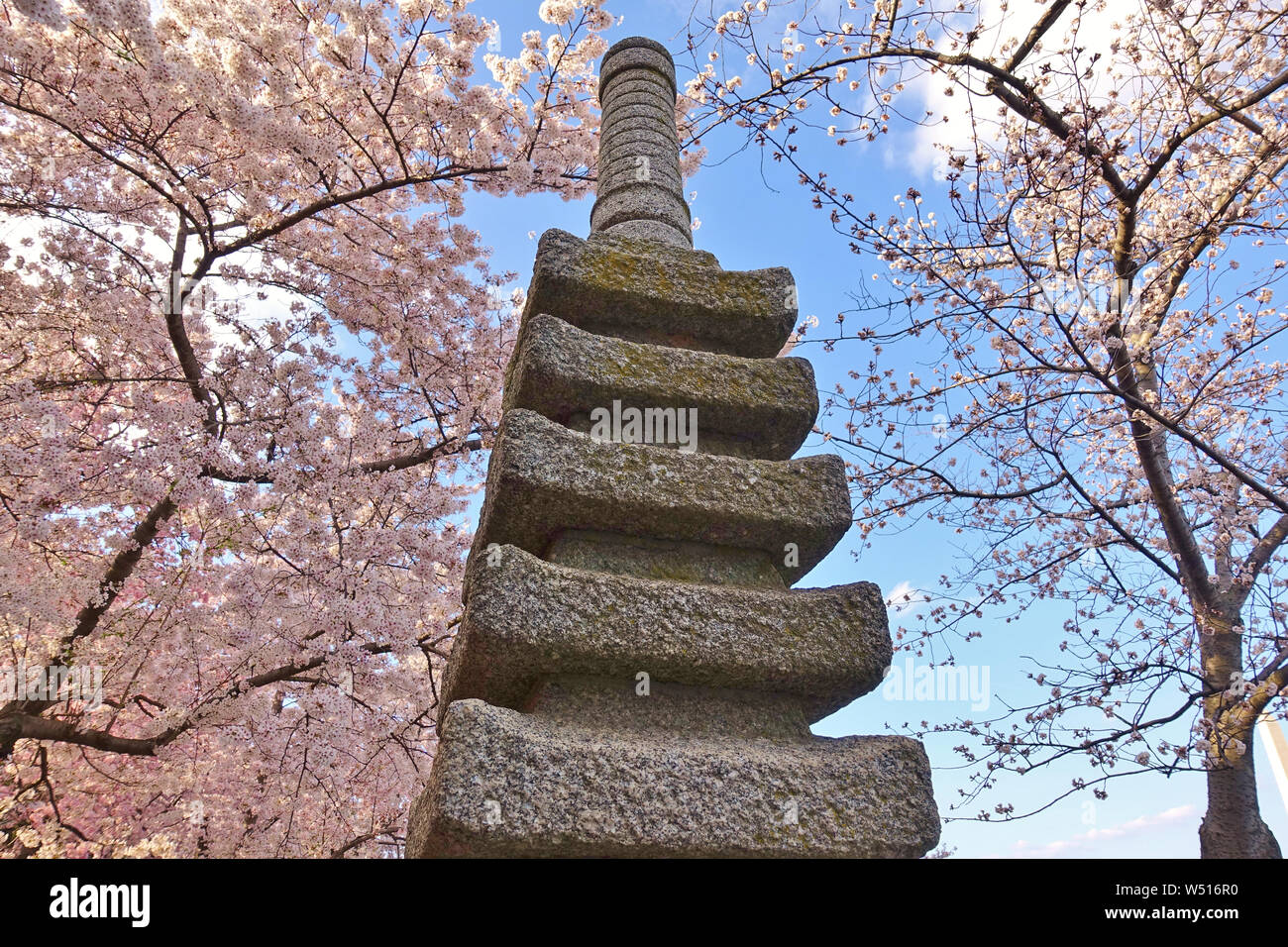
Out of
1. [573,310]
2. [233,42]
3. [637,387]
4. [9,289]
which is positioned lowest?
[637,387]

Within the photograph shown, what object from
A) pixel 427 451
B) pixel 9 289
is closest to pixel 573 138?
pixel 427 451

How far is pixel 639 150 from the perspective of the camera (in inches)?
206

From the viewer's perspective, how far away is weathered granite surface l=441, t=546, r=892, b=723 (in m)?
2.67

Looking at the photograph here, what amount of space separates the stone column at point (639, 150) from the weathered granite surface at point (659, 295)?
0.56 meters

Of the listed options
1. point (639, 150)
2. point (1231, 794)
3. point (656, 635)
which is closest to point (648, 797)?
point (656, 635)

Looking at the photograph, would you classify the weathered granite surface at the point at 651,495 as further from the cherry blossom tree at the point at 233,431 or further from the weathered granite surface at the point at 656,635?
the cherry blossom tree at the point at 233,431

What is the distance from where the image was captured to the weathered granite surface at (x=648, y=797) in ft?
7.27

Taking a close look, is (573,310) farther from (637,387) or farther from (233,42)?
(233,42)

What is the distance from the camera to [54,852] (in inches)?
357

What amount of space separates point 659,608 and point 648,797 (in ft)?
2.34

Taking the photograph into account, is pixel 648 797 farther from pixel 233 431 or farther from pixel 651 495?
pixel 233 431

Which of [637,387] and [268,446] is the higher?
[268,446]

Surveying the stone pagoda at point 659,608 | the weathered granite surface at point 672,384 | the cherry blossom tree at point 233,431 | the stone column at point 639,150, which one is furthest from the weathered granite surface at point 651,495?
the cherry blossom tree at point 233,431

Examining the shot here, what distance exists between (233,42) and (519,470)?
7201 mm
